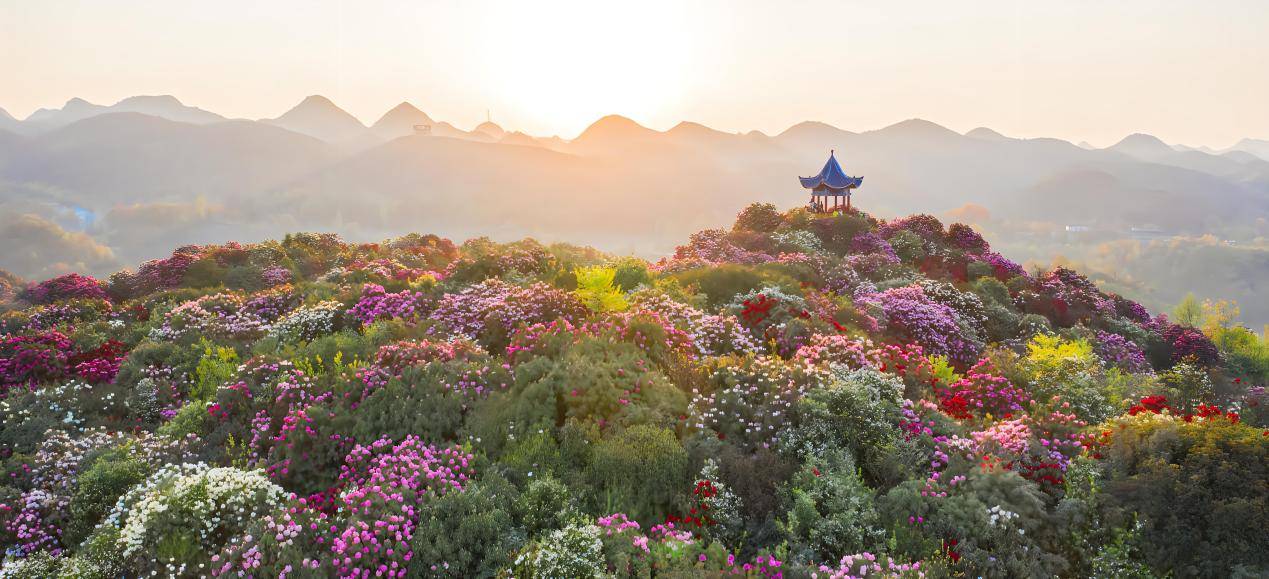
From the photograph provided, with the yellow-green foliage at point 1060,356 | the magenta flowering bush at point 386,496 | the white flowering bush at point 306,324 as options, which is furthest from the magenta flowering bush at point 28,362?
the yellow-green foliage at point 1060,356

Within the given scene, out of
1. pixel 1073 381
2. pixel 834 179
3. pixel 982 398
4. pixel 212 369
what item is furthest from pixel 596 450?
pixel 834 179

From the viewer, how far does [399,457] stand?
7.22m

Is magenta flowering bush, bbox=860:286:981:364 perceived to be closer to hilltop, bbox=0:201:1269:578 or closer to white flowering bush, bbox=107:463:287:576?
hilltop, bbox=0:201:1269:578

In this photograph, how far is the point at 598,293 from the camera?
45.4 feet

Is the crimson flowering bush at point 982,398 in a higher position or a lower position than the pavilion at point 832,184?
lower

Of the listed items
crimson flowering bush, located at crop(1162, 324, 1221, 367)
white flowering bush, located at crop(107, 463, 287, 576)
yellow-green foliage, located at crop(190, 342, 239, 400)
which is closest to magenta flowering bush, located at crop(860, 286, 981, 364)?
crimson flowering bush, located at crop(1162, 324, 1221, 367)

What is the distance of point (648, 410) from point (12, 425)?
9812mm

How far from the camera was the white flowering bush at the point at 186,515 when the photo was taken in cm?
605

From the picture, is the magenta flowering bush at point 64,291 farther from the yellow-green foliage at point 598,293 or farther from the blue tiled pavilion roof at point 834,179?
the blue tiled pavilion roof at point 834,179

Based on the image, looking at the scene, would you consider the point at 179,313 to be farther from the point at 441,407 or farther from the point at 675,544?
the point at 675,544

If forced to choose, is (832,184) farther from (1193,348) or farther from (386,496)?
(386,496)

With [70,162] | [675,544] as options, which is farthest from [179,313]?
[70,162]

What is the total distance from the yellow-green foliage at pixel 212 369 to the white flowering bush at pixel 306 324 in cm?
103

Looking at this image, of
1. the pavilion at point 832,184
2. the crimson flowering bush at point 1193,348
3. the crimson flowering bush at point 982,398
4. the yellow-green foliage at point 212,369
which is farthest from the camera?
the pavilion at point 832,184
